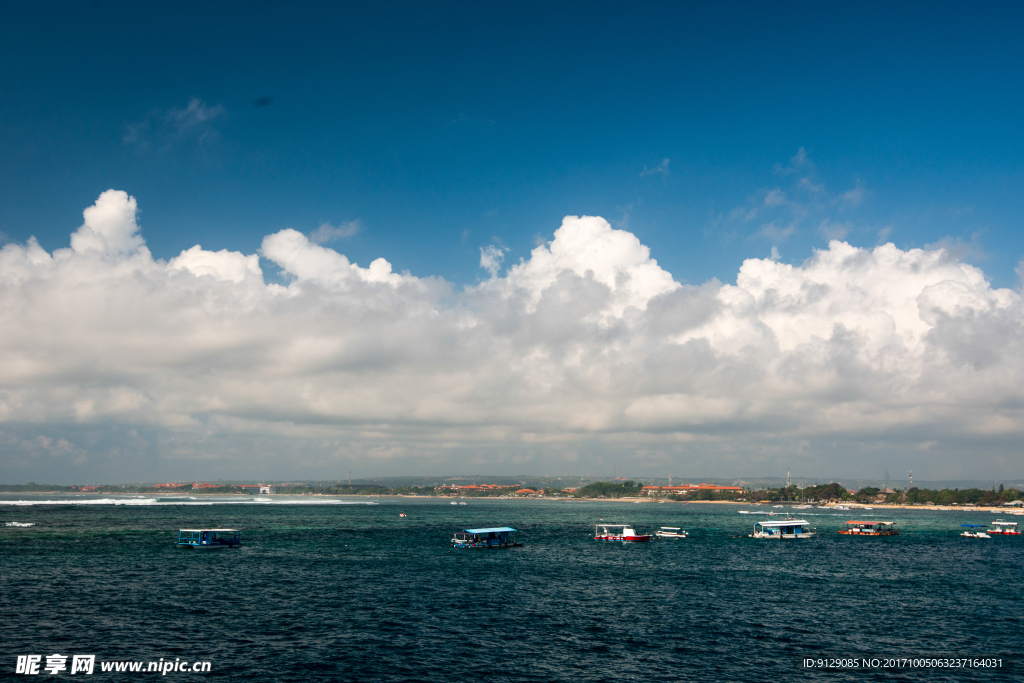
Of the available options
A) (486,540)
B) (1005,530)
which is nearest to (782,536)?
(486,540)

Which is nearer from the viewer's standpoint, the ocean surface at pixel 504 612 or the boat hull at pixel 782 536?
the ocean surface at pixel 504 612

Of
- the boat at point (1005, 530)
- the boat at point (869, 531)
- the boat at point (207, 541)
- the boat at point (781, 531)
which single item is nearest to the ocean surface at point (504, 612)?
the boat at point (207, 541)

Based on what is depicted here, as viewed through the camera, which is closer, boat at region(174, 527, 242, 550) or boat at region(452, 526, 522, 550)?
boat at region(174, 527, 242, 550)

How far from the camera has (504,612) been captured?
192 ft

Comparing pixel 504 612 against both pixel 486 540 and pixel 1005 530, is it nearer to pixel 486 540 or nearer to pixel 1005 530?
pixel 486 540

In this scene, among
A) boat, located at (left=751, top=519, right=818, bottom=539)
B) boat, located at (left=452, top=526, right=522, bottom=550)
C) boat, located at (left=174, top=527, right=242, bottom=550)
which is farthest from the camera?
boat, located at (left=751, top=519, right=818, bottom=539)

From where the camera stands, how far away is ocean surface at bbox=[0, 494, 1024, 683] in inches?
1684

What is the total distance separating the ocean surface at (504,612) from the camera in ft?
140

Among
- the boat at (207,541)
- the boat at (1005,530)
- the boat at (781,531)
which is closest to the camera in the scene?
the boat at (207,541)

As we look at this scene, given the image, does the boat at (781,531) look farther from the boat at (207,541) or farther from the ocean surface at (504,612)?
the boat at (207,541)

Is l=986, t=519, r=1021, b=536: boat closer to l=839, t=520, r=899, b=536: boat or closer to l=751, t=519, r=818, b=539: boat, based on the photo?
l=839, t=520, r=899, b=536: boat

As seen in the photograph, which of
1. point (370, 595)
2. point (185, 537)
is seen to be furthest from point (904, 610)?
point (185, 537)

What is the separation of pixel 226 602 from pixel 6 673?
21.5 metres

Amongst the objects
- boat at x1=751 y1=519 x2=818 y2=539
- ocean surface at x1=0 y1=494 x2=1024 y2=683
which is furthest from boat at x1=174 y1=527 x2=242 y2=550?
boat at x1=751 y1=519 x2=818 y2=539
